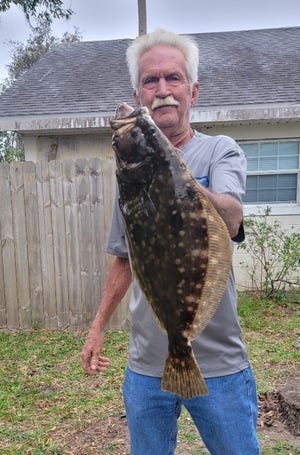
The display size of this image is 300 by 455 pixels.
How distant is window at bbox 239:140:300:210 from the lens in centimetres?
845

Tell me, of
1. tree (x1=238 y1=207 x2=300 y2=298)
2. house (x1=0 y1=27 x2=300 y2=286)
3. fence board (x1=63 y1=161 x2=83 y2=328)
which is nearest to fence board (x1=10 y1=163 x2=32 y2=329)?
fence board (x1=63 y1=161 x2=83 y2=328)

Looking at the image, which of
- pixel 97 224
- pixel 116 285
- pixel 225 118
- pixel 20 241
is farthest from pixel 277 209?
pixel 116 285

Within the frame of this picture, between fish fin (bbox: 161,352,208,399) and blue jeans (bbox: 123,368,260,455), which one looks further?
blue jeans (bbox: 123,368,260,455)

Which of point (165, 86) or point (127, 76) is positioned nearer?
point (165, 86)

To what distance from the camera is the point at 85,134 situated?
8594mm

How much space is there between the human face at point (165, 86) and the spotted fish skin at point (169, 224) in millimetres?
379

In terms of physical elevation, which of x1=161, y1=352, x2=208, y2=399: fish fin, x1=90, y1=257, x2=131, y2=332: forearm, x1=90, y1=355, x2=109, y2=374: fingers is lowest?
x1=90, y1=355, x2=109, y2=374: fingers

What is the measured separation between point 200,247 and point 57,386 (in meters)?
3.76

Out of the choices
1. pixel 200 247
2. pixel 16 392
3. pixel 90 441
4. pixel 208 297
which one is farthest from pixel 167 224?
pixel 16 392

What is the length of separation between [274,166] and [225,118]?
123cm

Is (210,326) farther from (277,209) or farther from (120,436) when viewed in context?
(277,209)

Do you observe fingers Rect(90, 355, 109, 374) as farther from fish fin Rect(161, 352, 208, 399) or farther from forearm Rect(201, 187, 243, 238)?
forearm Rect(201, 187, 243, 238)

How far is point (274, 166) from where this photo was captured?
8469 mm

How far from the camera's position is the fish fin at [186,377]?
1.70 m
